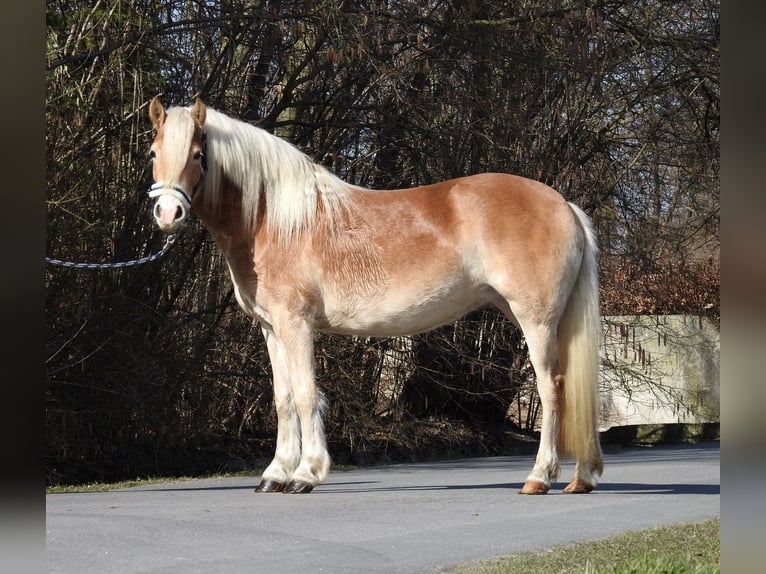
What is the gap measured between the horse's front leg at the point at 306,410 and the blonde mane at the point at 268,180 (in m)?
0.75

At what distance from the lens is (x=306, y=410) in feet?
22.7

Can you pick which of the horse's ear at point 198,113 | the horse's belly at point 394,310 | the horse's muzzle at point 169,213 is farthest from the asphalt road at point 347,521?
the horse's ear at point 198,113

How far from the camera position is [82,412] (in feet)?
31.9

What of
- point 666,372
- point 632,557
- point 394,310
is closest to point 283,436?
point 394,310

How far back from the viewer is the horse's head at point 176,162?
648 cm

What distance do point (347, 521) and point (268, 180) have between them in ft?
8.42

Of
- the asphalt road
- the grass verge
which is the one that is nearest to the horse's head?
the asphalt road

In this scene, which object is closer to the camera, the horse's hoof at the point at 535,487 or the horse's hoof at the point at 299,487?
the horse's hoof at the point at 299,487

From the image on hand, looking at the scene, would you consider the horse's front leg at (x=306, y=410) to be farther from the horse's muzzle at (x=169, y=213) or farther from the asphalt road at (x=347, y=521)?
the horse's muzzle at (x=169, y=213)

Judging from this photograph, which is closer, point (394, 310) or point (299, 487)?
point (299, 487)

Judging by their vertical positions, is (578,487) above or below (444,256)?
below

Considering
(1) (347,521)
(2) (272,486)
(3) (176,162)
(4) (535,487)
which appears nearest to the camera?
(1) (347,521)

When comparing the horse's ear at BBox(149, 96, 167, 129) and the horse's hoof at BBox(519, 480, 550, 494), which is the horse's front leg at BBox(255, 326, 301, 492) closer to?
the horse's hoof at BBox(519, 480, 550, 494)

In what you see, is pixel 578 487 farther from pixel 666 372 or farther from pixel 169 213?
pixel 666 372
